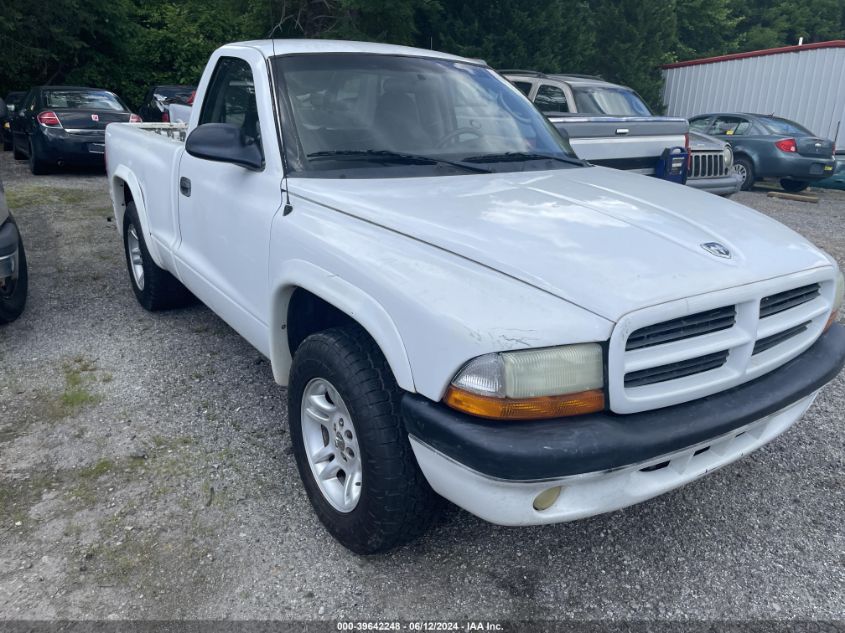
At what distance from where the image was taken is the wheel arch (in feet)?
7.02

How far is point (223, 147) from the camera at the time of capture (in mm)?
3000

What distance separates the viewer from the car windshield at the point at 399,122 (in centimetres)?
304

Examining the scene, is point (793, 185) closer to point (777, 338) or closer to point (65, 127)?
point (777, 338)

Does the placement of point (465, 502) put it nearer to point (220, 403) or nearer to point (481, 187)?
point (481, 187)

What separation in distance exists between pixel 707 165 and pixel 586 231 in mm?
7204

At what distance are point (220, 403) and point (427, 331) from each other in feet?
7.04

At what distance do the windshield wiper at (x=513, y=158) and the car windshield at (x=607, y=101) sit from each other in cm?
599

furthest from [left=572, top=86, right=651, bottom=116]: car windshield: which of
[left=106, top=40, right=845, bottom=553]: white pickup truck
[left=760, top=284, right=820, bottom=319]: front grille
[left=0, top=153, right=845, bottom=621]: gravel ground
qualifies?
[left=760, top=284, right=820, bottom=319]: front grille

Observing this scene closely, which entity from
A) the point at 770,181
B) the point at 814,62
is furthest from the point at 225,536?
the point at 814,62

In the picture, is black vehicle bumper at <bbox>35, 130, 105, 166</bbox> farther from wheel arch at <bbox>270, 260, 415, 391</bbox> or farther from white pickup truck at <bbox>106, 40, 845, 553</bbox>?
wheel arch at <bbox>270, 260, 415, 391</bbox>

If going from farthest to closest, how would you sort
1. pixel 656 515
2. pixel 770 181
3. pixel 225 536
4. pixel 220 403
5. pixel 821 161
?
1. pixel 770 181
2. pixel 821 161
3. pixel 220 403
4. pixel 656 515
5. pixel 225 536

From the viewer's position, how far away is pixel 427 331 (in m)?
2.03

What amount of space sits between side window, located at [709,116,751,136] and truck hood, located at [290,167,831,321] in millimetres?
12028

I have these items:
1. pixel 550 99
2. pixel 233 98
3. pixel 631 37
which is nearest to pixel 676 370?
pixel 233 98
